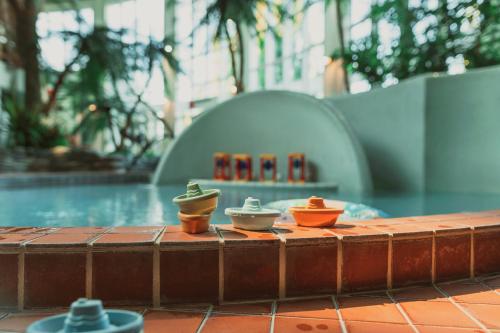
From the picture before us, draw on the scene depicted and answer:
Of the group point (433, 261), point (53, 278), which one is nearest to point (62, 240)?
point (53, 278)

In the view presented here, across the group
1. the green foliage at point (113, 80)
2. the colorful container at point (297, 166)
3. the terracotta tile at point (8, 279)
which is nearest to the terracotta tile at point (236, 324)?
the terracotta tile at point (8, 279)

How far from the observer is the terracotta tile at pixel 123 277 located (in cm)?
139

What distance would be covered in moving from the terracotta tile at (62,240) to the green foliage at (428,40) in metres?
8.99

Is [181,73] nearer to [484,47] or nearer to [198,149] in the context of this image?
[198,149]

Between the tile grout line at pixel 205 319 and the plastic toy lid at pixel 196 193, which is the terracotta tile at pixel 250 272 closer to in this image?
the tile grout line at pixel 205 319

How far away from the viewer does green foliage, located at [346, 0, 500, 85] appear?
836 cm

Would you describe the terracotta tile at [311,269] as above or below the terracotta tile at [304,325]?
above

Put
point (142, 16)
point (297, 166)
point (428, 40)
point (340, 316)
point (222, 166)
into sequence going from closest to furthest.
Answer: point (340, 316)
point (297, 166)
point (222, 166)
point (428, 40)
point (142, 16)

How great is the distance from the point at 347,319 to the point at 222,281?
0.44 metres

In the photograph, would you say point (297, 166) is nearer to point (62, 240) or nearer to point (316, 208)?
point (316, 208)

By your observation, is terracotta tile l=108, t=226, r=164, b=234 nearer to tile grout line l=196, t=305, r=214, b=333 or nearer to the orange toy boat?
tile grout line l=196, t=305, r=214, b=333

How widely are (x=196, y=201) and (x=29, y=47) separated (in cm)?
1192

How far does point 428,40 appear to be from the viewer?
896 centimetres

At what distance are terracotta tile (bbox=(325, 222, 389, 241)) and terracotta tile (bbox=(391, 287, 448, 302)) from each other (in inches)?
8.8
